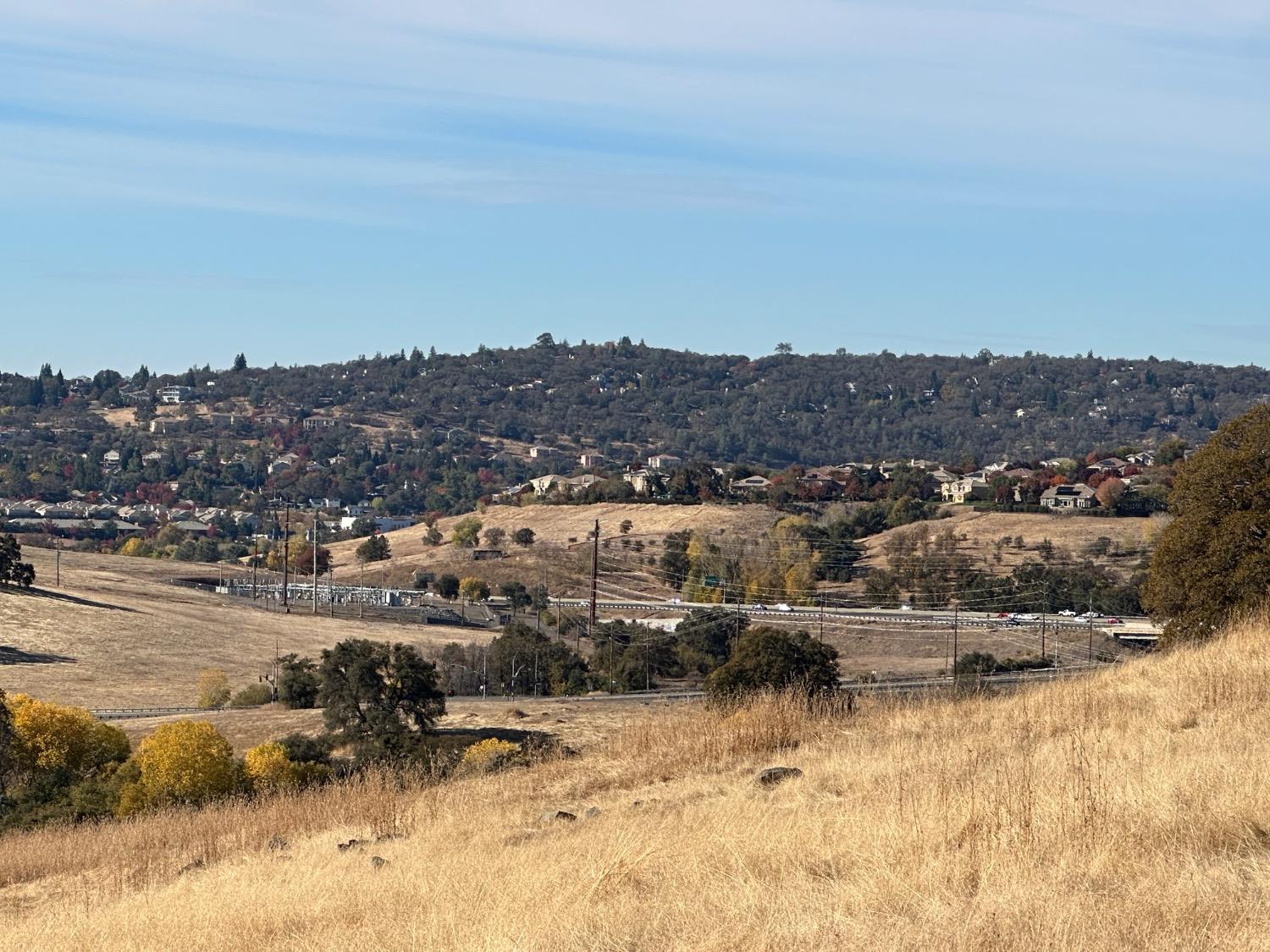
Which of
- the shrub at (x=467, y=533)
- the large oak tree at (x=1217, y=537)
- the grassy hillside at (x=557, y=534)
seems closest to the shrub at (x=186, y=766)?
the large oak tree at (x=1217, y=537)

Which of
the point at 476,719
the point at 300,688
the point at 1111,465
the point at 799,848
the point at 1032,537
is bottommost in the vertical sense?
the point at 300,688

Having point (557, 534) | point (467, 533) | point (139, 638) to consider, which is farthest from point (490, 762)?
point (467, 533)

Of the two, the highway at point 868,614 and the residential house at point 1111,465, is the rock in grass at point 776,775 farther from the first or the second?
the residential house at point 1111,465

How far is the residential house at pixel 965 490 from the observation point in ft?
487

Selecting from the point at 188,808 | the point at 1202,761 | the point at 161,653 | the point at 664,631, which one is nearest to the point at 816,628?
the point at 664,631

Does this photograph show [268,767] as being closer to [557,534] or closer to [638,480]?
[557,534]

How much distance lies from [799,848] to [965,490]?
147086 millimetres

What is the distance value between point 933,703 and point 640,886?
8994mm

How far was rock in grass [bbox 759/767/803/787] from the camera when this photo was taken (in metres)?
13.4

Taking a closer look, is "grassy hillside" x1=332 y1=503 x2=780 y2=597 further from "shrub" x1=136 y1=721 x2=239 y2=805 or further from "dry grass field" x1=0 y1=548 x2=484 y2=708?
"shrub" x1=136 y1=721 x2=239 y2=805

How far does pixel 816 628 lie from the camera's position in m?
84.2

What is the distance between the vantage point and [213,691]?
194 feet

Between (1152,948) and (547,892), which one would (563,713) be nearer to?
(547,892)

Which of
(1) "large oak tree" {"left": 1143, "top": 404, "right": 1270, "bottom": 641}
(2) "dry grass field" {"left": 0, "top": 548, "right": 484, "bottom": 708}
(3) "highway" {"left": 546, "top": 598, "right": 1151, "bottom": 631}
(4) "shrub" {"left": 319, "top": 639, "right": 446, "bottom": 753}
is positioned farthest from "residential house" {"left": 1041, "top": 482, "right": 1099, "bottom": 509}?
(1) "large oak tree" {"left": 1143, "top": 404, "right": 1270, "bottom": 641}
